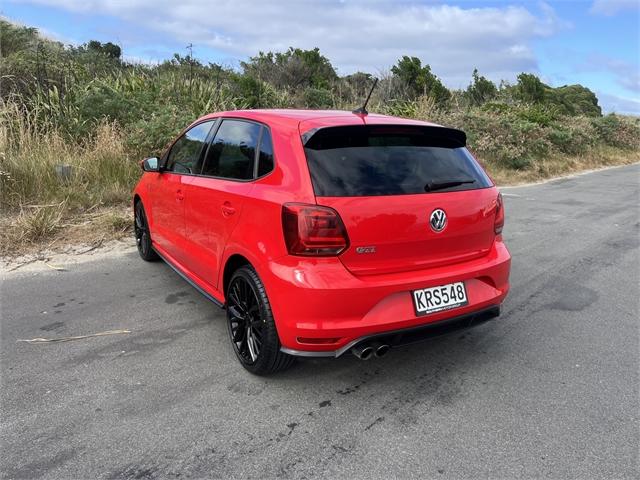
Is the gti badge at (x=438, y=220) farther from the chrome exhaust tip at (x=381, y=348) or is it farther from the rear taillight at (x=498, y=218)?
the chrome exhaust tip at (x=381, y=348)

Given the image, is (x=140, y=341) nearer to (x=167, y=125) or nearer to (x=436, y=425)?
(x=436, y=425)

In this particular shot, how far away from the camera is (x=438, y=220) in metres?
2.97

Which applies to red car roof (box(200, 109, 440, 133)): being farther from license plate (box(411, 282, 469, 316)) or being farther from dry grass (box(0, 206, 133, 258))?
dry grass (box(0, 206, 133, 258))

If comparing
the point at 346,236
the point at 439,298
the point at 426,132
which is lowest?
the point at 439,298

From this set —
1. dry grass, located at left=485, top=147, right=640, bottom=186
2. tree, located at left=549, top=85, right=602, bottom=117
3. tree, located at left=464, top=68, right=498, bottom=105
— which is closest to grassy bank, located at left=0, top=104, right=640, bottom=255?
dry grass, located at left=485, top=147, right=640, bottom=186

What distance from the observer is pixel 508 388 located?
10.2 ft

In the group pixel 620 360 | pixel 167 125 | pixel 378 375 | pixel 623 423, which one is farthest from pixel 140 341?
pixel 167 125

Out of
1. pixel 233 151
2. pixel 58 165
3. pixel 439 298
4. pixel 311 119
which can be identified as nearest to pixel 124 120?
pixel 58 165

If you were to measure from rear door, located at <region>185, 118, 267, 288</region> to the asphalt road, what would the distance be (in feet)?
1.90

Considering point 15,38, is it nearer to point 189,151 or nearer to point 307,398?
point 189,151

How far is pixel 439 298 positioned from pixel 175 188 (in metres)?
2.47

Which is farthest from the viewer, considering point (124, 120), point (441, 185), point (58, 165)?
point (124, 120)

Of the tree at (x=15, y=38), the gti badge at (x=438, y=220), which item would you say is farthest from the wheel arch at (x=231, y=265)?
the tree at (x=15, y=38)

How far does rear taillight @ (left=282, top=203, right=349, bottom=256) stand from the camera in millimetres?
2703
